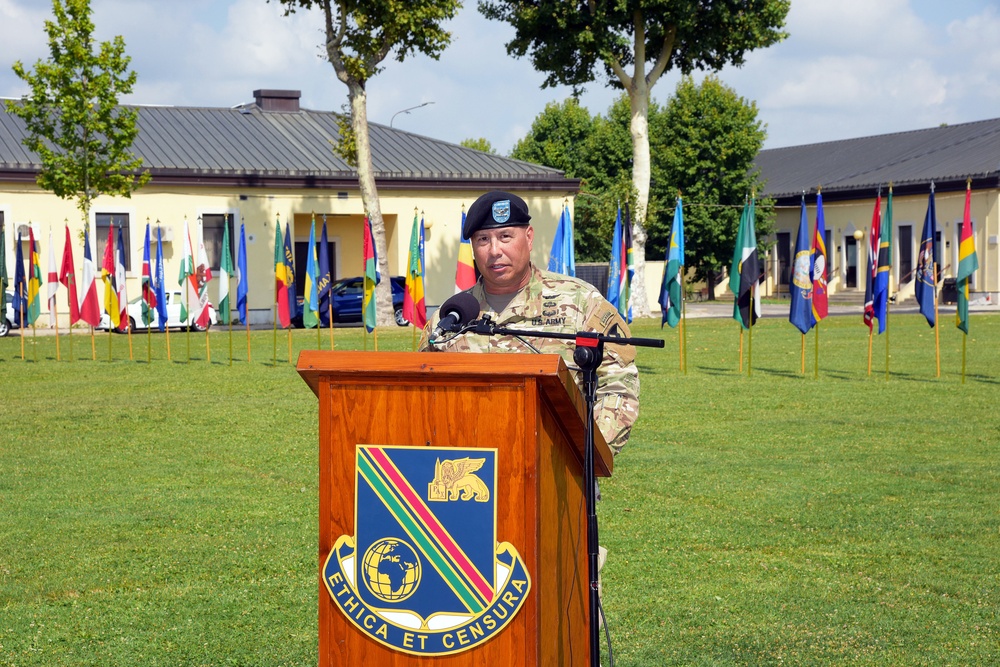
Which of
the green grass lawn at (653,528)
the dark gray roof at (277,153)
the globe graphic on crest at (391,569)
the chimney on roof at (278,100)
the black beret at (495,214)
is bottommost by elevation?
the green grass lawn at (653,528)

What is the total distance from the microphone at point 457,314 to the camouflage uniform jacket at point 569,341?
4 cm

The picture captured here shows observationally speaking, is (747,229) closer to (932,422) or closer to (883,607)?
(932,422)

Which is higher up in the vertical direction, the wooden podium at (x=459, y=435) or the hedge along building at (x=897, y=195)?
the hedge along building at (x=897, y=195)

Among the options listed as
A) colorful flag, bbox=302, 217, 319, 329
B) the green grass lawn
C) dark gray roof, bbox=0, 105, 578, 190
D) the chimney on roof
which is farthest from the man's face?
the chimney on roof

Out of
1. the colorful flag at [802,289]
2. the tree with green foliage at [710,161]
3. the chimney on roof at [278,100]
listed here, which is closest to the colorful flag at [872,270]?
the colorful flag at [802,289]

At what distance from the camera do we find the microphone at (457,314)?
3658 millimetres

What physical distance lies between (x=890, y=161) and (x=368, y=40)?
3081 centimetres

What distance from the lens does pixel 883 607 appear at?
6.36m

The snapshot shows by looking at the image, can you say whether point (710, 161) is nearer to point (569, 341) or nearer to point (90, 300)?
point (90, 300)

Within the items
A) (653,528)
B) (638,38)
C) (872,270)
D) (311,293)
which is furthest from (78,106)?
(653,528)

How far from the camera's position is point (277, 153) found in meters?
41.7

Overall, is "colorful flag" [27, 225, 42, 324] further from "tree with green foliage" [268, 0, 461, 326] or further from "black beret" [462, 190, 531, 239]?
"black beret" [462, 190, 531, 239]

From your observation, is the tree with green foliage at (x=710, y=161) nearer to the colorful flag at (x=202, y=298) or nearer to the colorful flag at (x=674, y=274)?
the colorful flag at (x=202, y=298)

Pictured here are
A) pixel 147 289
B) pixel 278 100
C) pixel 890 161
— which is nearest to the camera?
pixel 147 289
